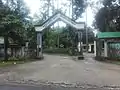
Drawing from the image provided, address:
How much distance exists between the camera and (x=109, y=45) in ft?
95.9

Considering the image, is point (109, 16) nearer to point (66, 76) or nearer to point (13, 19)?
point (13, 19)

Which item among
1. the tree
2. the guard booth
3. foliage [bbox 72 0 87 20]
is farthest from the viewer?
foliage [bbox 72 0 87 20]

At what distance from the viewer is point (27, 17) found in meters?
31.1

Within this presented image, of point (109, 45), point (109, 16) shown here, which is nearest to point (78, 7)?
point (109, 16)

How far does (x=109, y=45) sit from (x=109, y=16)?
933cm

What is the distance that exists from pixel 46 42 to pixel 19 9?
35.0m

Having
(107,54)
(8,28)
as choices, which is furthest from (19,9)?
(107,54)

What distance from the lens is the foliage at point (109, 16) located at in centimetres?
3591

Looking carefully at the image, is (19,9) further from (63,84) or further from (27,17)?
(63,84)

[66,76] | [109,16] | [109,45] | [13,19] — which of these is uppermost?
[109,16]

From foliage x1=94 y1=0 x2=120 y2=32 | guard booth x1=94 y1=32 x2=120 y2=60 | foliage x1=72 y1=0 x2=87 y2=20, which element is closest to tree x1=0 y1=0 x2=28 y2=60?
guard booth x1=94 y1=32 x2=120 y2=60

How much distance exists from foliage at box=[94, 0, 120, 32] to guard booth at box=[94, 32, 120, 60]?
6777 millimetres

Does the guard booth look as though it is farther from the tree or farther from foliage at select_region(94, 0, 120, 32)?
the tree

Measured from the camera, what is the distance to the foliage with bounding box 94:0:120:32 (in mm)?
35906
